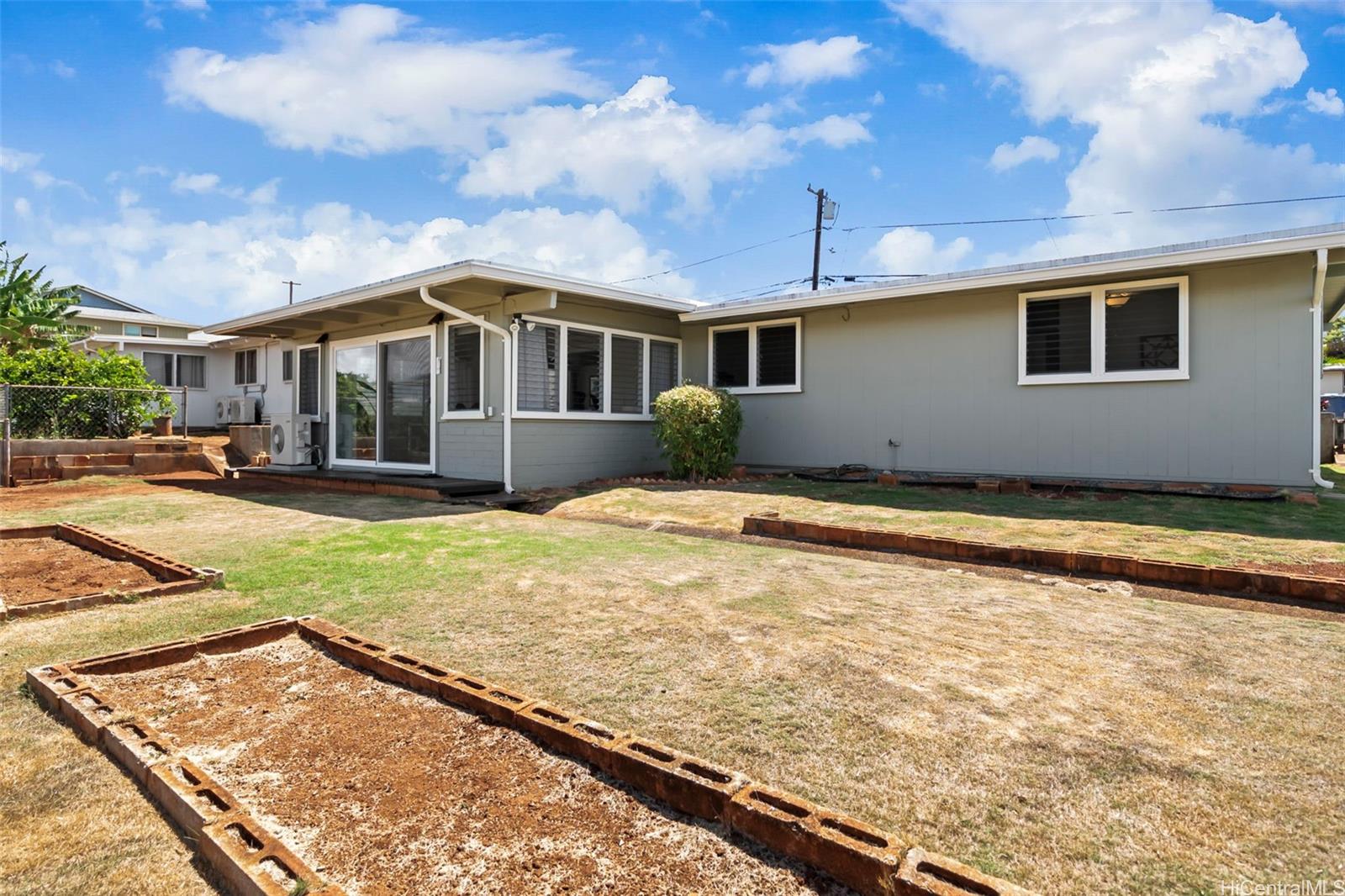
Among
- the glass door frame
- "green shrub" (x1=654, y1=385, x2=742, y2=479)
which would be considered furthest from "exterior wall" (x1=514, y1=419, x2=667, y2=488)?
the glass door frame

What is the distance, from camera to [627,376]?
34.0ft

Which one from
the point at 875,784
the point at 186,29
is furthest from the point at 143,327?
the point at 875,784

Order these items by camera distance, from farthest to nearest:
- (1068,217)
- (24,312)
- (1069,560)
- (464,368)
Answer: (1068,217) < (24,312) < (464,368) < (1069,560)

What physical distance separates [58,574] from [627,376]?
7.00 m

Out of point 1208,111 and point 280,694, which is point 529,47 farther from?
point 1208,111

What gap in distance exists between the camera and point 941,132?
651 inches

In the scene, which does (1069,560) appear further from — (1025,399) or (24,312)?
(24,312)

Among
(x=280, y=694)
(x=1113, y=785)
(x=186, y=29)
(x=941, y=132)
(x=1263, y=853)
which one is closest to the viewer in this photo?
(x=1263, y=853)

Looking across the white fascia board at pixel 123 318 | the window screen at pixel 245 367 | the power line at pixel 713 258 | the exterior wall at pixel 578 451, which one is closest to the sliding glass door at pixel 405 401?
the exterior wall at pixel 578 451

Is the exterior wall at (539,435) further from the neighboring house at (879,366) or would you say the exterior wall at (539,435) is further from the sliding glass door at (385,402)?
the sliding glass door at (385,402)

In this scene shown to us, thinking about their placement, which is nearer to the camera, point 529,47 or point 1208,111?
point 529,47

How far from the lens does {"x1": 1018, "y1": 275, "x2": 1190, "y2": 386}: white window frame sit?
754 centimetres

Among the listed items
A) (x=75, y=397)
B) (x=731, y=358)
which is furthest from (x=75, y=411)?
(x=731, y=358)

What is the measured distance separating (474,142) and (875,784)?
59.4 ft
